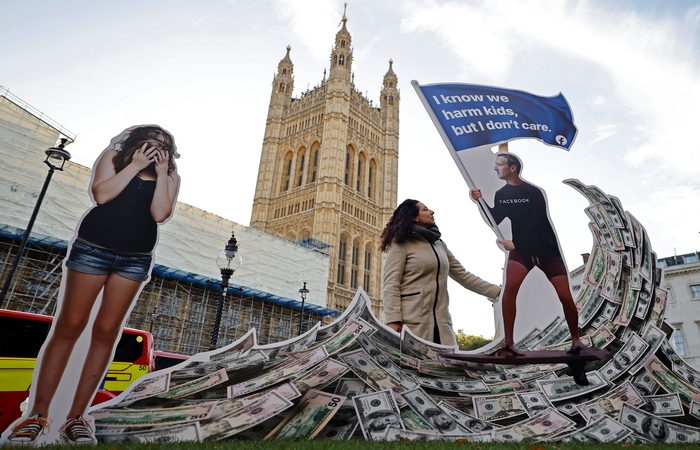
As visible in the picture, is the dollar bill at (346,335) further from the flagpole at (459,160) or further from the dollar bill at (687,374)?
the dollar bill at (687,374)

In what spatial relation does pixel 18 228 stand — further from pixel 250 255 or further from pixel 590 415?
pixel 590 415

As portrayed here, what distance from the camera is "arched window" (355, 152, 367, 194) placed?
4702 centimetres

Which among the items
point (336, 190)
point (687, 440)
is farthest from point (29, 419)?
point (336, 190)

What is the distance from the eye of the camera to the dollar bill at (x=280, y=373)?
3.65 m

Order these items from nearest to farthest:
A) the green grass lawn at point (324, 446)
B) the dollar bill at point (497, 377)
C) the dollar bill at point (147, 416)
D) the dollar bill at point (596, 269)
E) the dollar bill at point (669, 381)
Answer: the green grass lawn at point (324, 446)
the dollar bill at point (147, 416)
the dollar bill at point (497, 377)
the dollar bill at point (669, 381)
the dollar bill at point (596, 269)

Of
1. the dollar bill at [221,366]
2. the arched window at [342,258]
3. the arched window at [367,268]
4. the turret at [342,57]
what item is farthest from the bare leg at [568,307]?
the turret at [342,57]

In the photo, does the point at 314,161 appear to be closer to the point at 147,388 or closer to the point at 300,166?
the point at 300,166

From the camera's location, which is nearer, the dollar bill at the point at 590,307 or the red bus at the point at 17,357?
the dollar bill at the point at 590,307

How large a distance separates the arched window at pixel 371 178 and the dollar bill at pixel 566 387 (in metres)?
43.1

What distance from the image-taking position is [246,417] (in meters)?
3.40

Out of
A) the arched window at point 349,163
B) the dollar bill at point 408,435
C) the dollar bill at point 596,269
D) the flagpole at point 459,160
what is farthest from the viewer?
the arched window at point 349,163

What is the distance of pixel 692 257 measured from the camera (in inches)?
915

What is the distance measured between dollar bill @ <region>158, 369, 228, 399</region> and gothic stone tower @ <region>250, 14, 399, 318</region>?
32.8 m

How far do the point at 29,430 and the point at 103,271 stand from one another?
1284 millimetres
